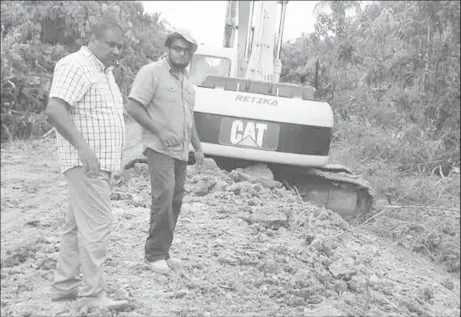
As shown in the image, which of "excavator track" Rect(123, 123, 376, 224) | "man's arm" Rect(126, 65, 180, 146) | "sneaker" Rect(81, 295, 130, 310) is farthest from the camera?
"excavator track" Rect(123, 123, 376, 224)

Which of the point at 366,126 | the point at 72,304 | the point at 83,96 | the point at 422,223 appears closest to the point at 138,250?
the point at 72,304

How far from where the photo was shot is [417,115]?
45.7 feet

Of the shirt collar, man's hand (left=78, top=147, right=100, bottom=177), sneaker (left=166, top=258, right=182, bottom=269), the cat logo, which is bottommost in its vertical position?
sneaker (left=166, top=258, right=182, bottom=269)

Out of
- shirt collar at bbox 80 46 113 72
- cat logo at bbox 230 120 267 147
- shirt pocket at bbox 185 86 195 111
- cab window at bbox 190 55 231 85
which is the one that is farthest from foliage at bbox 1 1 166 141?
shirt collar at bbox 80 46 113 72

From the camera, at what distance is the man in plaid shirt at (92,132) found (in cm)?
348

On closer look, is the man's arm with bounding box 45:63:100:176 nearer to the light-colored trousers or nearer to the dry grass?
the light-colored trousers

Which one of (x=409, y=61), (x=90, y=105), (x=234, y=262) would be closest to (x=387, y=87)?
(x=409, y=61)

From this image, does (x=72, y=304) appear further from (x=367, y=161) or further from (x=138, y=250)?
(x=367, y=161)

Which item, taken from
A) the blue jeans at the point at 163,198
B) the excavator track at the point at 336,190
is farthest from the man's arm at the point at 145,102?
the excavator track at the point at 336,190

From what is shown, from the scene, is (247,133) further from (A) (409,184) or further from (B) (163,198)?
(A) (409,184)

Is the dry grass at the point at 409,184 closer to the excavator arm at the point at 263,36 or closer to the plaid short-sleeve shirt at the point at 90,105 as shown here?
the excavator arm at the point at 263,36

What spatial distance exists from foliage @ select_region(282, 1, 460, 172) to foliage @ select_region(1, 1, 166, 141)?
16.9ft

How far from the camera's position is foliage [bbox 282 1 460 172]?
41.4 feet

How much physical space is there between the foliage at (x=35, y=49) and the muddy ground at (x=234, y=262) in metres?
4.82
